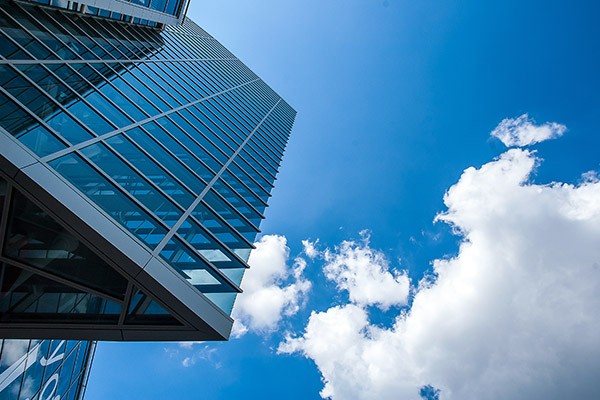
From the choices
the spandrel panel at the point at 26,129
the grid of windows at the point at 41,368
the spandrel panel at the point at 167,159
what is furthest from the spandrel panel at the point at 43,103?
the grid of windows at the point at 41,368

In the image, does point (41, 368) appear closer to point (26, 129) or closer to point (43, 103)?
point (43, 103)

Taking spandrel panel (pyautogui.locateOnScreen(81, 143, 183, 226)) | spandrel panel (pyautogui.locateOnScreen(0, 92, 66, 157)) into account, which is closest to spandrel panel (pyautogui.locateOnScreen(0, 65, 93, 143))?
spandrel panel (pyautogui.locateOnScreen(0, 92, 66, 157))

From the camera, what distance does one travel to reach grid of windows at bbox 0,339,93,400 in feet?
41.5

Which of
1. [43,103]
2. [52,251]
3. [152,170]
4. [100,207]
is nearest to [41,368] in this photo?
[152,170]

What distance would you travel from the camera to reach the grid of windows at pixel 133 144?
7336 mm

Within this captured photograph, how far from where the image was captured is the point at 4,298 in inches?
288

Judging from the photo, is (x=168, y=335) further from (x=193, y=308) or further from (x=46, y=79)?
(x=46, y=79)

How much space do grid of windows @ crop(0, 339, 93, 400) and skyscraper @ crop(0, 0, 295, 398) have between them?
14 centimetres

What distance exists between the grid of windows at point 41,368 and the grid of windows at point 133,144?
8.00 metres

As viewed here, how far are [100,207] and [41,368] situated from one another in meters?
12.3

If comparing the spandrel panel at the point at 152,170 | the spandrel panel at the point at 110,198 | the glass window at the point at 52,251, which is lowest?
the glass window at the point at 52,251

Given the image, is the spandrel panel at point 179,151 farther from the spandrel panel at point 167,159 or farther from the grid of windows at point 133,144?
the spandrel panel at point 167,159

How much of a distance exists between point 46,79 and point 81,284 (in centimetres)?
557

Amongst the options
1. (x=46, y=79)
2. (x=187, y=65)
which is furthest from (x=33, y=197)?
(x=187, y=65)
